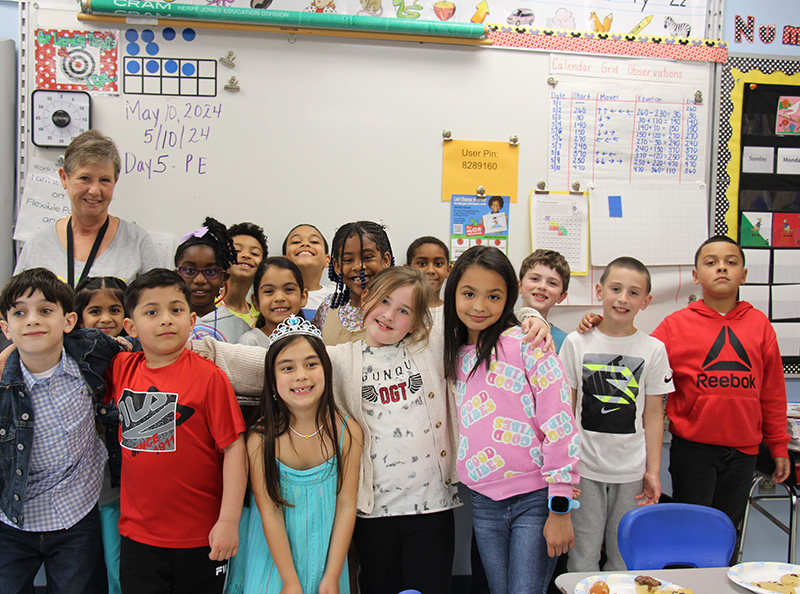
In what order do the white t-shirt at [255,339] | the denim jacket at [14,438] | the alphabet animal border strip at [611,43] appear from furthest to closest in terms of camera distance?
the alphabet animal border strip at [611,43] < the white t-shirt at [255,339] < the denim jacket at [14,438]

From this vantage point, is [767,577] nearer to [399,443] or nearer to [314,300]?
[399,443]

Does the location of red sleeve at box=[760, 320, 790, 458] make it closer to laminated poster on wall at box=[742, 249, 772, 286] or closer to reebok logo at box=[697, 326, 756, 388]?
reebok logo at box=[697, 326, 756, 388]

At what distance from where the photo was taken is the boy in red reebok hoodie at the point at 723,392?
6.40 ft

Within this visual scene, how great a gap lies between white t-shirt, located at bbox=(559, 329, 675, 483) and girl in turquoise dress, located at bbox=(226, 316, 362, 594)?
2.83ft

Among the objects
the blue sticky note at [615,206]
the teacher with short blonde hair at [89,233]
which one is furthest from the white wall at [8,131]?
the blue sticky note at [615,206]

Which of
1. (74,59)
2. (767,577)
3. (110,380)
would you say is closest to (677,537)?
(767,577)

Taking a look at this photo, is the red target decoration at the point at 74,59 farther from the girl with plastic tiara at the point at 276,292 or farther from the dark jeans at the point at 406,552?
the dark jeans at the point at 406,552

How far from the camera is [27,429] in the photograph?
1382 millimetres

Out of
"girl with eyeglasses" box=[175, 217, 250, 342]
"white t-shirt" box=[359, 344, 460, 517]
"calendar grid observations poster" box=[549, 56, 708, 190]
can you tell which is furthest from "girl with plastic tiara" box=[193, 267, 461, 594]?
"calendar grid observations poster" box=[549, 56, 708, 190]

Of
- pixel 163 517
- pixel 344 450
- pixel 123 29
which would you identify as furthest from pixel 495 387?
pixel 123 29

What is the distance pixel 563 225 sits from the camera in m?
2.47

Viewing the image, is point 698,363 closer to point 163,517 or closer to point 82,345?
point 163,517

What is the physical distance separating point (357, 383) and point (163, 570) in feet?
2.34

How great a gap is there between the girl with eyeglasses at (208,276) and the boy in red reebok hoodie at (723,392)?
1.71 metres
